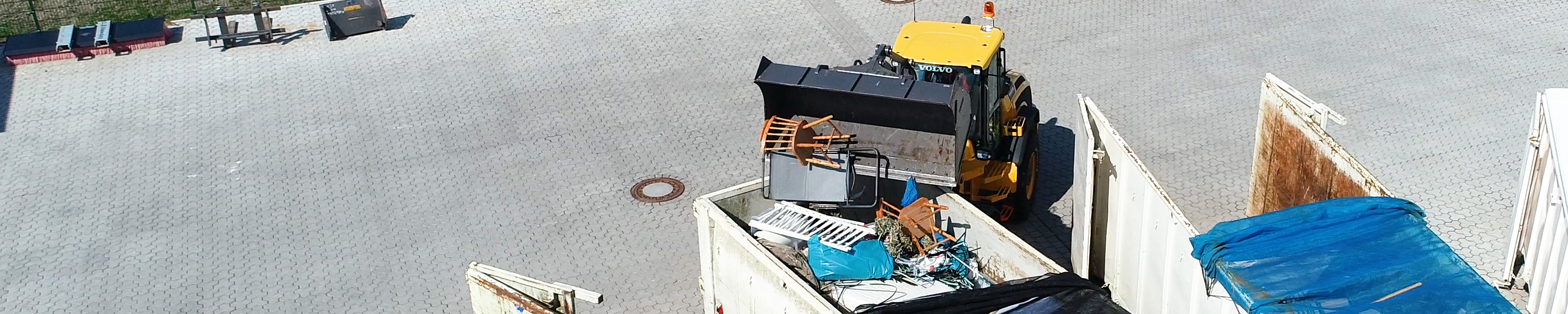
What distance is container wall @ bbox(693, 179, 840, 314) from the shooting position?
26.1ft

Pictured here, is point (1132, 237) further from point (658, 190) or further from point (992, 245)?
point (658, 190)

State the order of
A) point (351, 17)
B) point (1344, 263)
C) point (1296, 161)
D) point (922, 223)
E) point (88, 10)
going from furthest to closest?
point (88, 10) < point (351, 17) < point (1296, 161) < point (922, 223) < point (1344, 263)

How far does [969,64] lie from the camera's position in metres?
10.9

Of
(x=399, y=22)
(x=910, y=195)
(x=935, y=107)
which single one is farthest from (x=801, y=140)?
(x=399, y=22)

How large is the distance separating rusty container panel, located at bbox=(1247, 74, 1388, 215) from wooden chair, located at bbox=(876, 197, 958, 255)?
2738 mm

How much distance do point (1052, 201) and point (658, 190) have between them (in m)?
4.00

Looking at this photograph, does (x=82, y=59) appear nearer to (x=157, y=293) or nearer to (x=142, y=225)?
(x=142, y=225)

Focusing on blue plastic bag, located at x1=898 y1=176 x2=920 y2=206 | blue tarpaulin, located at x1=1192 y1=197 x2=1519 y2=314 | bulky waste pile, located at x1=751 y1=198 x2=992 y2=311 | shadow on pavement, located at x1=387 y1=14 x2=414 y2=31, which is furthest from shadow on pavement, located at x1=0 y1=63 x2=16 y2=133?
blue tarpaulin, located at x1=1192 y1=197 x2=1519 y2=314

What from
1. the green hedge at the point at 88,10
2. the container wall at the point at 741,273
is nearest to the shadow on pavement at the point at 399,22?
the green hedge at the point at 88,10

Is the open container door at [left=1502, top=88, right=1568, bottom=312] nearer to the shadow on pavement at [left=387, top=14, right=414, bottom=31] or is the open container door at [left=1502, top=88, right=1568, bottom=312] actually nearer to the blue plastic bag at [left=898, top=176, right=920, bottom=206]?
the blue plastic bag at [left=898, top=176, right=920, bottom=206]

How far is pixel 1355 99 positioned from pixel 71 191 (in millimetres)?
14304

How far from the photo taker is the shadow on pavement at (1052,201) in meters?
11.6

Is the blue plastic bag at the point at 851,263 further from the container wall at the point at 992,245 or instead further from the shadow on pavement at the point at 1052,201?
the shadow on pavement at the point at 1052,201

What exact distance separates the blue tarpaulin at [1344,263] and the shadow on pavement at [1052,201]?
9.15ft
